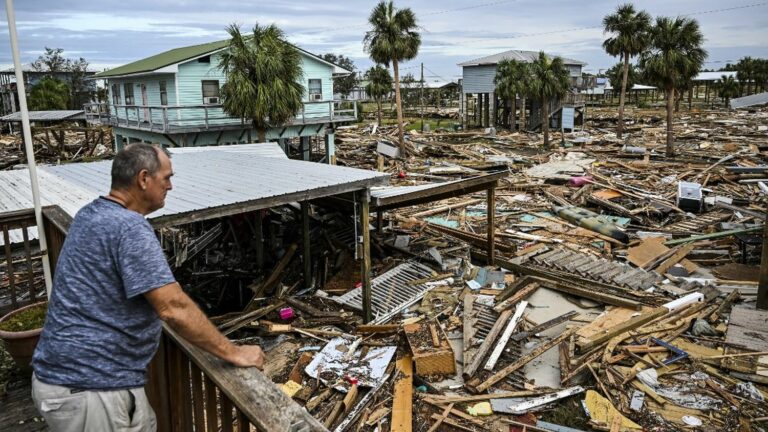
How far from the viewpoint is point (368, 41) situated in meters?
33.0

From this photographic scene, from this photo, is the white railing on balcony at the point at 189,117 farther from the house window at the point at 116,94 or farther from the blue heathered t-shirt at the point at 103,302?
the blue heathered t-shirt at the point at 103,302

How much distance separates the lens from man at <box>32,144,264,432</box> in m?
2.25

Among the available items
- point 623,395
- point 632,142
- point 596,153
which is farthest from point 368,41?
point 623,395

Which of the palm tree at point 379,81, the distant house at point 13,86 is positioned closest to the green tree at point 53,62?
the distant house at point 13,86

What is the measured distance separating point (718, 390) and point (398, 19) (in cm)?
2817

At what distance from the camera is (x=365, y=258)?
1008 centimetres

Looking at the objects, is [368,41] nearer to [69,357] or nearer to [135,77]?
[135,77]

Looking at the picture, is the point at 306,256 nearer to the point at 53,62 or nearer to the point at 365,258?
the point at 365,258

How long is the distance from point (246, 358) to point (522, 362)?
6.83 meters

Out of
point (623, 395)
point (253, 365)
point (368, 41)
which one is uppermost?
point (368, 41)

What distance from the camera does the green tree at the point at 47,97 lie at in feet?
166

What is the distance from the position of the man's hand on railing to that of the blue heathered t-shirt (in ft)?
1.39

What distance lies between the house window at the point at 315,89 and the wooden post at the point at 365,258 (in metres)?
21.2

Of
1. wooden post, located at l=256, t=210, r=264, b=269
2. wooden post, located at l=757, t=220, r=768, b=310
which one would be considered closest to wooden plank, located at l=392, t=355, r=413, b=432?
wooden post, located at l=256, t=210, r=264, b=269
